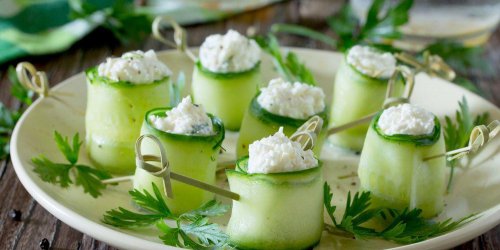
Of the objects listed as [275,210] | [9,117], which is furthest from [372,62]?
[9,117]

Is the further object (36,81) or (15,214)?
(36,81)

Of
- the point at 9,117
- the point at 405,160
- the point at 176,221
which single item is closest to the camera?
the point at 176,221

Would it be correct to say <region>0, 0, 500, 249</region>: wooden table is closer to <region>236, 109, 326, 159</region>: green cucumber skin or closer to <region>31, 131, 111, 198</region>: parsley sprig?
<region>31, 131, 111, 198</region>: parsley sprig

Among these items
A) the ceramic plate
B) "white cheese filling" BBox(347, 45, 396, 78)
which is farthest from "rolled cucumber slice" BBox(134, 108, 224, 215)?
"white cheese filling" BBox(347, 45, 396, 78)

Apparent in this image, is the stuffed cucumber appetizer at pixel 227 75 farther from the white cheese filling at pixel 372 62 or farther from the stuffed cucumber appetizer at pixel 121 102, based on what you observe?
the white cheese filling at pixel 372 62

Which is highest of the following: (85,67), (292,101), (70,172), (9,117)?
(292,101)

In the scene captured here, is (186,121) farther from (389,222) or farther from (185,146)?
(389,222)

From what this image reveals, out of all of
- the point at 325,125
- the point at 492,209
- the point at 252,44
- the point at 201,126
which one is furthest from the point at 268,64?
the point at 492,209
